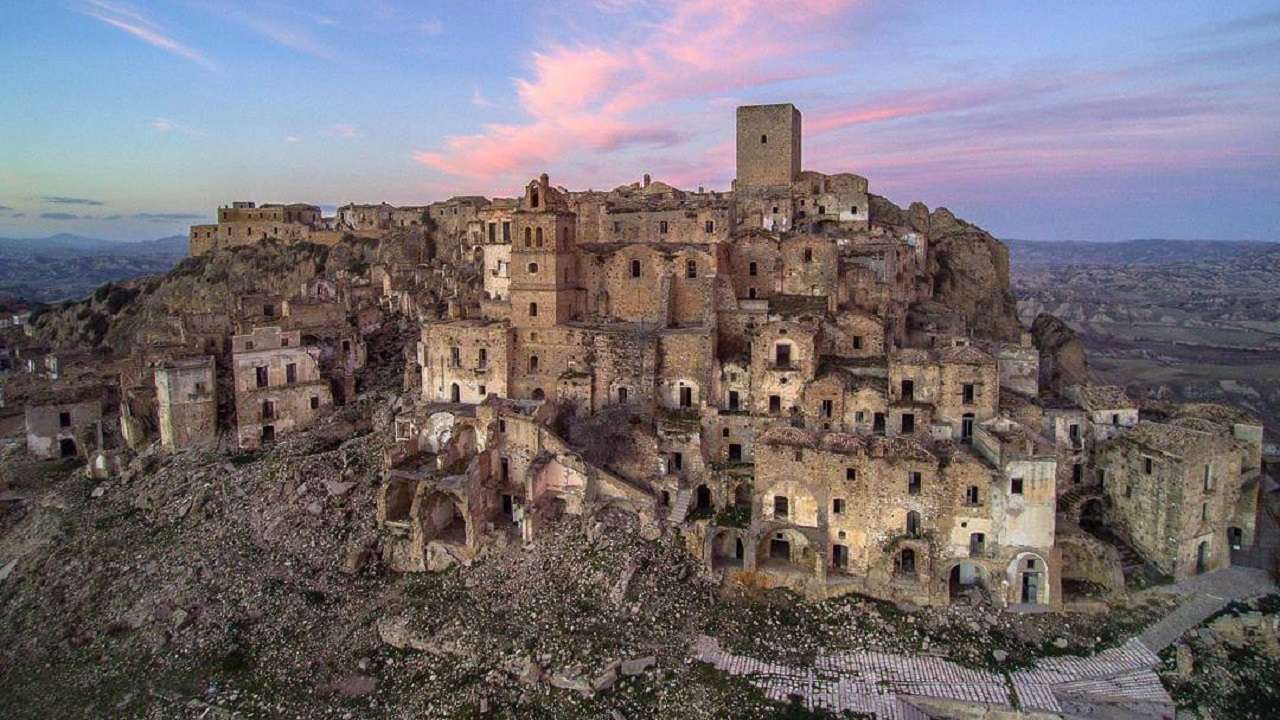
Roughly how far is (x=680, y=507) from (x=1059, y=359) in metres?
24.3

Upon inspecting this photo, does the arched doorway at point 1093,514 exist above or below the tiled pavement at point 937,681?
above

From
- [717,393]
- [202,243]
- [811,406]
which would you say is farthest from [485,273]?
[202,243]

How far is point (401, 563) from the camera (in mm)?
32281

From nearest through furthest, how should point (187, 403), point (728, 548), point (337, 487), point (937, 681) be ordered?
point (937, 681) < point (728, 548) < point (337, 487) < point (187, 403)

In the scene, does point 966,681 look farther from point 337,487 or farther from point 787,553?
point 337,487

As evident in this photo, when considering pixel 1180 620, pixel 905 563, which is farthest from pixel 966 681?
pixel 1180 620

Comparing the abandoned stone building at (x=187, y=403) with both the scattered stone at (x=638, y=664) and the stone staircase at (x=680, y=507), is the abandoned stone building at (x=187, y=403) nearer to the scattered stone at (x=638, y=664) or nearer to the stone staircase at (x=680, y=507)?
the stone staircase at (x=680, y=507)

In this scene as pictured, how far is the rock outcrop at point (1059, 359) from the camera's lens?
137 feet

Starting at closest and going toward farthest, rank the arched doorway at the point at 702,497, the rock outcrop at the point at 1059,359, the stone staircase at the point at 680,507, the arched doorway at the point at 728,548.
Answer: the arched doorway at the point at 728,548, the stone staircase at the point at 680,507, the arched doorway at the point at 702,497, the rock outcrop at the point at 1059,359

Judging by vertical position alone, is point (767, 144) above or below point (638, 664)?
above

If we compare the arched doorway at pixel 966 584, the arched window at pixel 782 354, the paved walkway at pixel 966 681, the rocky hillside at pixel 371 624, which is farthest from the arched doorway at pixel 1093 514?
the arched window at pixel 782 354

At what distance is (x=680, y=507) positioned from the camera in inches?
1253

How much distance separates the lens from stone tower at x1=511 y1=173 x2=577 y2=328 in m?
38.6

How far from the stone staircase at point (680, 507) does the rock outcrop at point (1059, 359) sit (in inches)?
735
